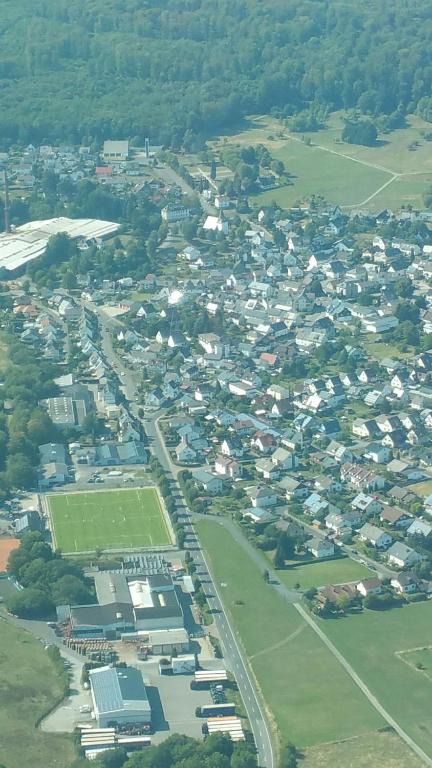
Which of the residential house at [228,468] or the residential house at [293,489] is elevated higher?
the residential house at [293,489]

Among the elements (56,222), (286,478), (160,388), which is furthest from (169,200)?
(286,478)

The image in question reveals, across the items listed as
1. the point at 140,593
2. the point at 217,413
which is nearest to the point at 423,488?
the point at 217,413

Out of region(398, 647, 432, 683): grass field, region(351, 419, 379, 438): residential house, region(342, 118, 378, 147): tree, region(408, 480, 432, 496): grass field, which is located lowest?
region(342, 118, 378, 147): tree

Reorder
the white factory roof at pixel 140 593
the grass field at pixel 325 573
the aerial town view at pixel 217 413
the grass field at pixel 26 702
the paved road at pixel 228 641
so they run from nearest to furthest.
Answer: the grass field at pixel 26 702
the paved road at pixel 228 641
the aerial town view at pixel 217 413
the white factory roof at pixel 140 593
the grass field at pixel 325 573

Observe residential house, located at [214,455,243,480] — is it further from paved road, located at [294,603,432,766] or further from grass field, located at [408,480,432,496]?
paved road, located at [294,603,432,766]

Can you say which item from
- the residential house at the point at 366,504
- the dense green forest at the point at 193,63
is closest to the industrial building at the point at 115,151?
the dense green forest at the point at 193,63

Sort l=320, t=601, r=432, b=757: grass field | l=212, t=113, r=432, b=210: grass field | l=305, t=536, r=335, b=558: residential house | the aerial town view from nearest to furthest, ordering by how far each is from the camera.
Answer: l=320, t=601, r=432, b=757: grass field, the aerial town view, l=305, t=536, r=335, b=558: residential house, l=212, t=113, r=432, b=210: grass field

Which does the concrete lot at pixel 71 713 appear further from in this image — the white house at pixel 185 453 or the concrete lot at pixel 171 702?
the white house at pixel 185 453

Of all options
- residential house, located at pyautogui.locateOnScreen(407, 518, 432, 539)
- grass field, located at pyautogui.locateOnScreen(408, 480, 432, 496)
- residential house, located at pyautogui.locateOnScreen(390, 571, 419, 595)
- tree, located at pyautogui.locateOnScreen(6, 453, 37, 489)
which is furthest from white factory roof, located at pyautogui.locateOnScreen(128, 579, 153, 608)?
grass field, located at pyautogui.locateOnScreen(408, 480, 432, 496)
